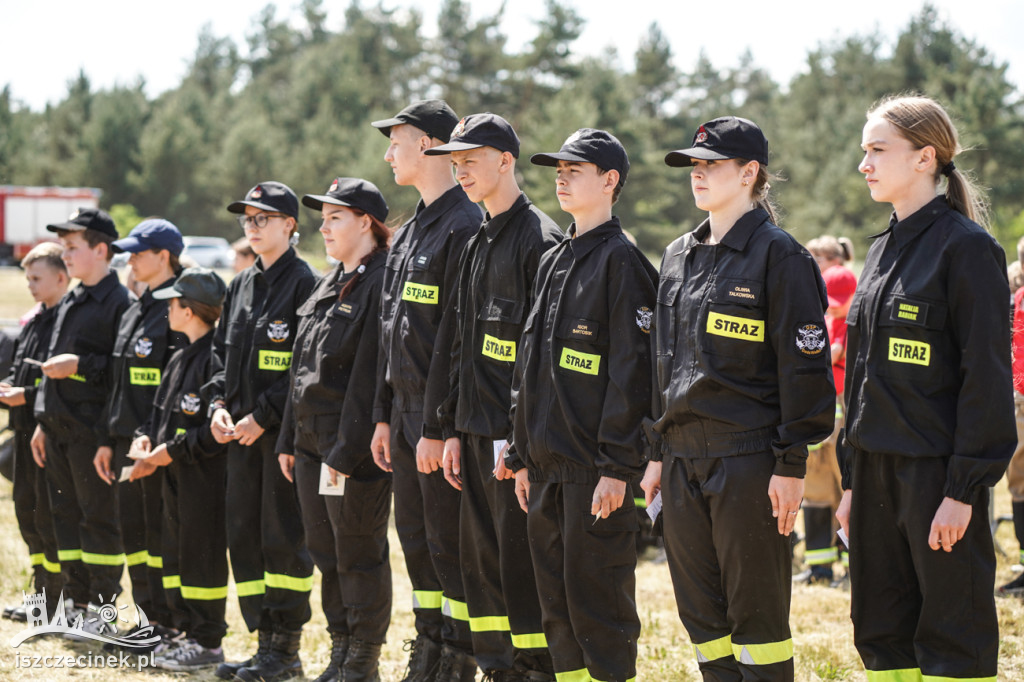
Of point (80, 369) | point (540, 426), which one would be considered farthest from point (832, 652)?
point (80, 369)

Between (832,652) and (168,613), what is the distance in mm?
4036

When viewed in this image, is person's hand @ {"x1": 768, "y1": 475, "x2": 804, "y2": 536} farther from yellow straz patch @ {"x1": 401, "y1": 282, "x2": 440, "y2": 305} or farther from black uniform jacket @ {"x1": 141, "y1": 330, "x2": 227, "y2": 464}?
black uniform jacket @ {"x1": 141, "y1": 330, "x2": 227, "y2": 464}

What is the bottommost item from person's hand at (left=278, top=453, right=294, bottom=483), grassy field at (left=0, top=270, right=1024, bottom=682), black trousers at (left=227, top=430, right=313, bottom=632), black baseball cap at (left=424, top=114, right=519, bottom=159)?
grassy field at (left=0, top=270, right=1024, bottom=682)

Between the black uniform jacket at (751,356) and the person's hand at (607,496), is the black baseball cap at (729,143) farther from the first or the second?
the person's hand at (607,496)

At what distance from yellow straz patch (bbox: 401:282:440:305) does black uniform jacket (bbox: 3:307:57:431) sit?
11.5 feet

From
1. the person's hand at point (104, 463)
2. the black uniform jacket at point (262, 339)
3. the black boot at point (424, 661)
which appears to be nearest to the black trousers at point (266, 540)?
the black uniform jacket at point (262, 339)

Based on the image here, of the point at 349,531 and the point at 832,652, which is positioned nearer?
the point at 349,531

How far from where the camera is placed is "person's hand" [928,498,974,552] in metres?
3.43

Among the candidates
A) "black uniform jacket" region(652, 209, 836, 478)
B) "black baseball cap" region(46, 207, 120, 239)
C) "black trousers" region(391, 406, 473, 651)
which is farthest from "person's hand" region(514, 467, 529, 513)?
"black baseball cap" region(46, 207, 120, 239)

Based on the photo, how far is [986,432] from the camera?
3432 mm

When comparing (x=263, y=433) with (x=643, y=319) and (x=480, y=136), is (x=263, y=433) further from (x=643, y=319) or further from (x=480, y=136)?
(x=643, y=319)

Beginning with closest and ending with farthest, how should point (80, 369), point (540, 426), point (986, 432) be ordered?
point (986, 432) → point (540, 426) → point (80, 369)

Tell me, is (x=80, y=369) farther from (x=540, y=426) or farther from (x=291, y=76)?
(x=291, y=76)

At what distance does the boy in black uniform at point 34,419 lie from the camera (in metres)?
Result: 7.24
